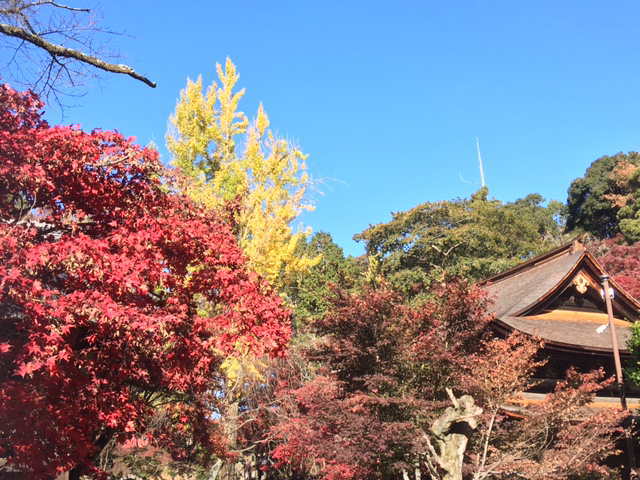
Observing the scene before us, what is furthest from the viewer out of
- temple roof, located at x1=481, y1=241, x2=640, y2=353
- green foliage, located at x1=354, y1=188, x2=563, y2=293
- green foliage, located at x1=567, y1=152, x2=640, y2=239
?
green foliage, located at x1=567, y1=152, x2=640, y2=239

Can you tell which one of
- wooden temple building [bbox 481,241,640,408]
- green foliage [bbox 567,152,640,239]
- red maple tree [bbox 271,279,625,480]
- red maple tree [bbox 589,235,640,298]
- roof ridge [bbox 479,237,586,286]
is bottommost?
red maple tree [bbox 271,279,625,480]

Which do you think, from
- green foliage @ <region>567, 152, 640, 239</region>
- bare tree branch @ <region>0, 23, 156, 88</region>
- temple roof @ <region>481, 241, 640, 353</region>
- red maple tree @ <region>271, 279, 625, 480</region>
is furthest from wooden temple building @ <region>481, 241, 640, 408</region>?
green foliage @ <region>567, 152, 640, 239</region>

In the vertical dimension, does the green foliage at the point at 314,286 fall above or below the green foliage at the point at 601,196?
below

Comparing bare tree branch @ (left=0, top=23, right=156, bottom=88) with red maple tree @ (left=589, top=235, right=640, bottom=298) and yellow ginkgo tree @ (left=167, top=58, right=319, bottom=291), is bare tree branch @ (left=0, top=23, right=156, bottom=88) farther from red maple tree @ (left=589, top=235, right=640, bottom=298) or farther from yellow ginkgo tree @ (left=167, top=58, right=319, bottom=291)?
red maple tree @ (left=589, top=235, right=640, bottom=298)

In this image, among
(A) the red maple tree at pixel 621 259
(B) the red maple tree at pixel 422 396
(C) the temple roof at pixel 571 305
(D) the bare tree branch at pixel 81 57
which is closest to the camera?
(D) the bare tree branch at pixel 81 57

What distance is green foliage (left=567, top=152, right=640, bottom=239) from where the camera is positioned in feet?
125

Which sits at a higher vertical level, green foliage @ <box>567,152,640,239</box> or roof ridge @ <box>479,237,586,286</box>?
green foliage @ <box>567,152,640,239</box>

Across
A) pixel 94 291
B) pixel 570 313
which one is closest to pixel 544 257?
pixel 570 313

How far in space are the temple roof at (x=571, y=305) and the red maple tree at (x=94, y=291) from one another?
32.5ft

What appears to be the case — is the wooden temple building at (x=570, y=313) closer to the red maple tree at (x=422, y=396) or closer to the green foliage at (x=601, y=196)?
the red maple tree at (x=422, y=396)

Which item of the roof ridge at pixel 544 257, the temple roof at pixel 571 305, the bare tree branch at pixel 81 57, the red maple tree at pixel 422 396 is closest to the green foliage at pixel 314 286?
the roof ridge at pixel 544 257

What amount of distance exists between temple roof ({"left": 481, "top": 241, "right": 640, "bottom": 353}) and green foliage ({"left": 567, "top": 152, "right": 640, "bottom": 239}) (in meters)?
23.4

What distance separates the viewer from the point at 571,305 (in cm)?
1531

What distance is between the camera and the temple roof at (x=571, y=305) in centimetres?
1362
